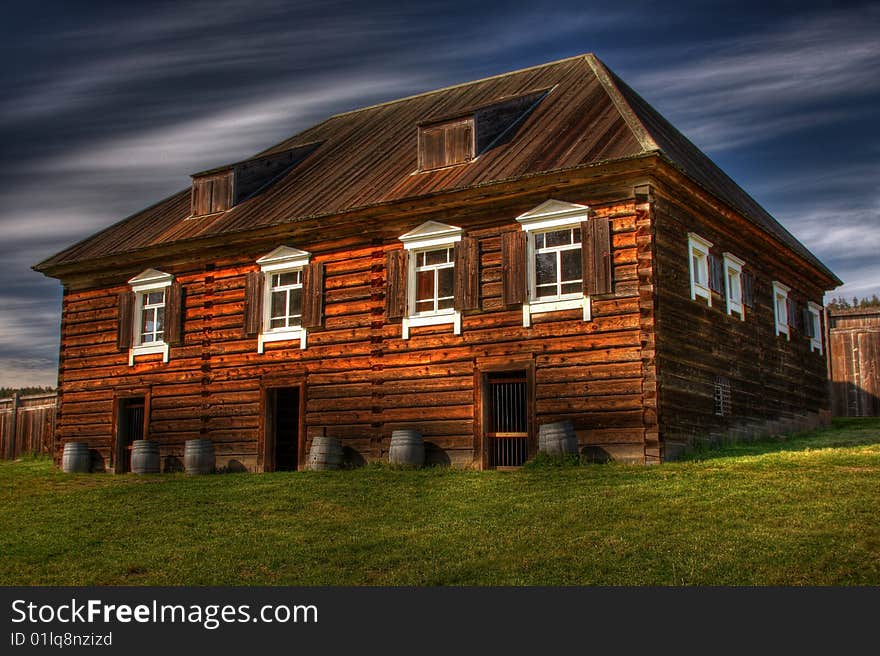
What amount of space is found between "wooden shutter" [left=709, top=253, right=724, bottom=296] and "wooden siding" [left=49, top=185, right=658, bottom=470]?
3.45 metres

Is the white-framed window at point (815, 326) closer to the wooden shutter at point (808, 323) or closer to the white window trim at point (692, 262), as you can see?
the wooden shutter at point (808, 323)

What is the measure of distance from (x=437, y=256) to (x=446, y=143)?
9.20ft

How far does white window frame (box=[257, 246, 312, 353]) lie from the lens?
22359 millimetres

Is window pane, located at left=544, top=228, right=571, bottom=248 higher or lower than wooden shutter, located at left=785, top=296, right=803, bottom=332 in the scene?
higher

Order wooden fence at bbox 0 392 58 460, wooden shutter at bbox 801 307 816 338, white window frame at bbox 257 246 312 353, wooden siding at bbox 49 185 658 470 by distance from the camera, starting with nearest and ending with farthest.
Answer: wooden siding at bbox 49 185 658 470 < white window frame at bbox 257 246 312 353 < wooden shutter at bbox 801 307 816 338 < wooden fence at bbox 0 392 58 460

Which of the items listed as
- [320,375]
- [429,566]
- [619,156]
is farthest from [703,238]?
[429,566]

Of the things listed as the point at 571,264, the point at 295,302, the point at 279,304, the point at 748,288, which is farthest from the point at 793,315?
the point at 279,304

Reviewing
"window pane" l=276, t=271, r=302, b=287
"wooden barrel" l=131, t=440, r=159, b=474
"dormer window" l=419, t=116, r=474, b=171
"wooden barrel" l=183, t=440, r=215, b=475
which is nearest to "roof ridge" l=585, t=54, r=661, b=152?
"dormer window" l=419, t=116, r=474, b=171

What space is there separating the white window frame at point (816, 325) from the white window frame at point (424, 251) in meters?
12.7

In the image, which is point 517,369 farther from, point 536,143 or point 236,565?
point 236,565

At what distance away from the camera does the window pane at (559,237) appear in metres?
18.9

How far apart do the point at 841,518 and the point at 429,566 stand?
17.3 feet

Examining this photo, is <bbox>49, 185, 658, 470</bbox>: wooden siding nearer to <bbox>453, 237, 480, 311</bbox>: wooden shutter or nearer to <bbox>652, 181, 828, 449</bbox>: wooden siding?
<bbox>453, 237, 480, 311</bbox>: wooden shutter

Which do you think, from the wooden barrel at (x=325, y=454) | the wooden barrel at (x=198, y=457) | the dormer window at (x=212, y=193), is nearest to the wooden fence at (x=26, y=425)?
the dormer window at (x=212, y=193)
